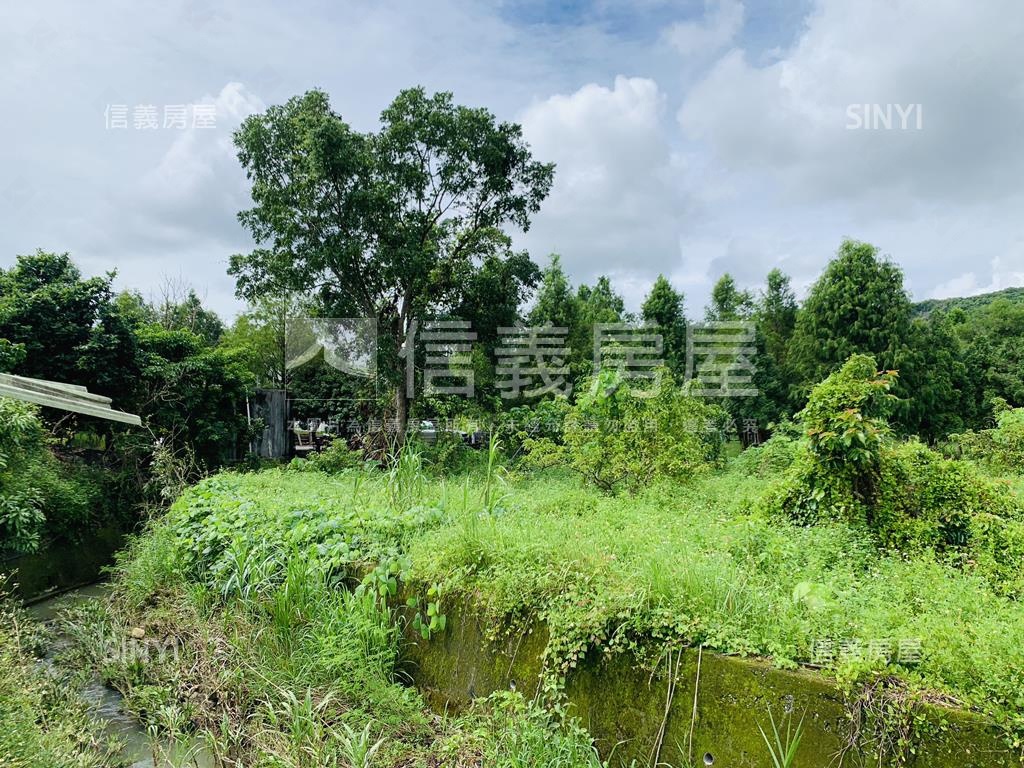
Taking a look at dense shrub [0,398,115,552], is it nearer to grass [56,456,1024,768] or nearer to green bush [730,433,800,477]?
grass [56,456,1024,768]

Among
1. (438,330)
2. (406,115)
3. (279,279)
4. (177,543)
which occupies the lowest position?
(177,543)

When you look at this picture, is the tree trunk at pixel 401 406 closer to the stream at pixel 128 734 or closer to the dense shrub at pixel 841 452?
the stream at pixel 128 734

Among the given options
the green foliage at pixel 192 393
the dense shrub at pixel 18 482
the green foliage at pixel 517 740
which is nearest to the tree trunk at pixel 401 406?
the green foliage at pixel 192 393

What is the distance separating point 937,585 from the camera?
9.10 ft

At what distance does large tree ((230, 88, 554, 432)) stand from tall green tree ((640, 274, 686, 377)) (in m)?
5.80

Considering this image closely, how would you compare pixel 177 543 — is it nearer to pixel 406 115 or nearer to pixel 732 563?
pixel 732 563

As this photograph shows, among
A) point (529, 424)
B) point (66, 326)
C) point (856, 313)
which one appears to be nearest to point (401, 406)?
point (529, 424)

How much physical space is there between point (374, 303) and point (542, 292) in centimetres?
582

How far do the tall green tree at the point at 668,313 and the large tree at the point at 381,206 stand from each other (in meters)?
5.80

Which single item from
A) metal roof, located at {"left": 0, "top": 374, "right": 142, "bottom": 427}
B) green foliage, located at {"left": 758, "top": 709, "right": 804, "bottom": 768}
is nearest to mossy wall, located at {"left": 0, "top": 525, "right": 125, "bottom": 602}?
metal roof, located at {"left": 0, "top": 374, "right": 142, "bottom": 427}

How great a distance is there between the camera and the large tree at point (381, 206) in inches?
443

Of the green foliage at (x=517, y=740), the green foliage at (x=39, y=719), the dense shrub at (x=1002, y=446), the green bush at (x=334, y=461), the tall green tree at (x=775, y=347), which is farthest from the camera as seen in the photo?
the tall green tree at (x=775, y=347)

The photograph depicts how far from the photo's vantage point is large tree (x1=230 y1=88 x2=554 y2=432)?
11.3 metres

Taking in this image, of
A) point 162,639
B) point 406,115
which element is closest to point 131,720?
point 162,639
